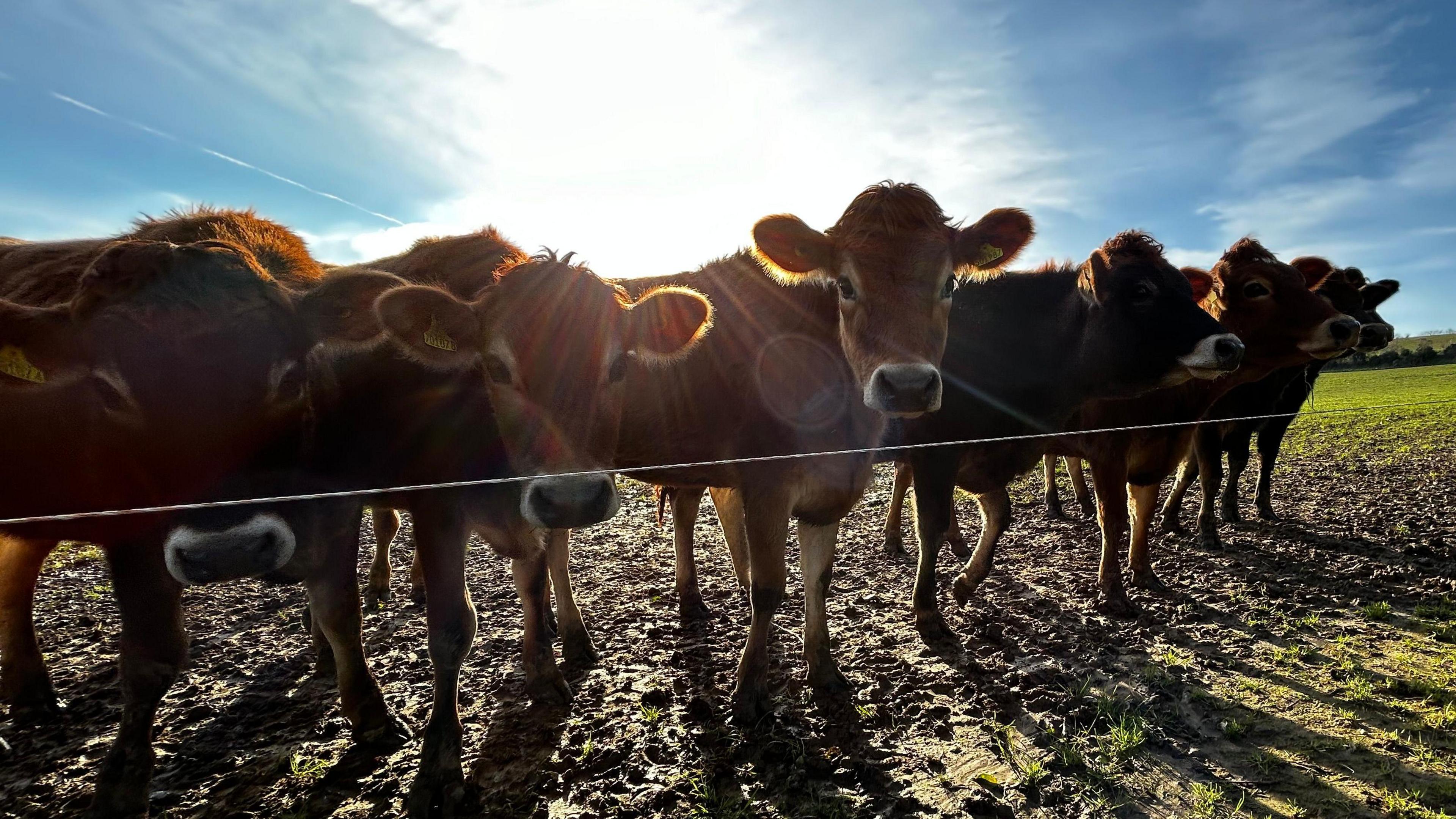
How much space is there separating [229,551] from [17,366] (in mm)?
1259

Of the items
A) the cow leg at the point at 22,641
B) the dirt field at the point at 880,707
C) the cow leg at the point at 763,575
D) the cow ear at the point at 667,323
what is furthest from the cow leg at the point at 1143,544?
the cow leg at the point at 22,641

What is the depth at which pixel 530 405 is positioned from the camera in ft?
10.9

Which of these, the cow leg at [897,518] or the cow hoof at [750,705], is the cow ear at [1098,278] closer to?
the cow leg at [897,518]

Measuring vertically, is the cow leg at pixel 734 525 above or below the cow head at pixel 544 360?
below

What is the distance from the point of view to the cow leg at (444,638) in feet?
10.2

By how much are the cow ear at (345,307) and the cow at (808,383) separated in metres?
1.79

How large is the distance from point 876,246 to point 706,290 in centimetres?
169

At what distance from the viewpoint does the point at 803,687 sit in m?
→ 4.18

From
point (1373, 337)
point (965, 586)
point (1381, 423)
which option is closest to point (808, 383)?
point (965, 586)

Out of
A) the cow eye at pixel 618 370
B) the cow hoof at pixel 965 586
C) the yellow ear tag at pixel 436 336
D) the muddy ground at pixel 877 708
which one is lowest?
the muddy ground at pixel 877 708

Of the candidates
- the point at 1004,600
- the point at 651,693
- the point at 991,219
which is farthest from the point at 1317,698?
the point at 651,693

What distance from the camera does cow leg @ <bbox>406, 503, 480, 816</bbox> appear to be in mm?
3113

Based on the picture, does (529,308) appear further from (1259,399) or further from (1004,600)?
(1259,399)

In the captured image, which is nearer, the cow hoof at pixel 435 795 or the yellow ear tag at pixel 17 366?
the yellow ear tag at pixel 17 366
